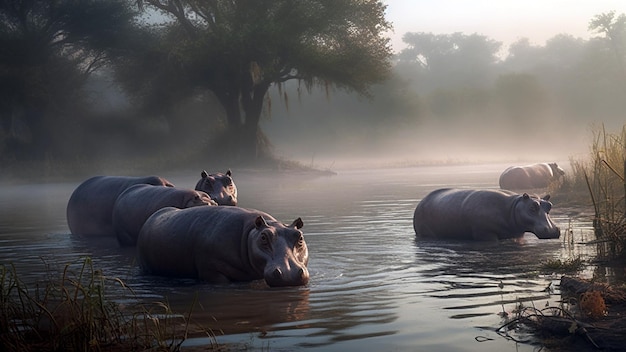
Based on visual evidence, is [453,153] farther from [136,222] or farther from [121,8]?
[136,222]

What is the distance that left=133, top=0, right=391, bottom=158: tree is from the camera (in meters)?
31.2

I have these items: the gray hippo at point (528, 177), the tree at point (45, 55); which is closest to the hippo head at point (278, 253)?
the gray hippo at point (528, 177)

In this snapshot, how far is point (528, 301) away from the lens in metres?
6.19

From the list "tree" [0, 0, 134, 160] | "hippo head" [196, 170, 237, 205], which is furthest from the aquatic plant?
"tree" [0, 0, 134, 160]

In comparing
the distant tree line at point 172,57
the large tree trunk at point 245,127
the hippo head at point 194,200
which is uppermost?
the distant tree line at point 172,57

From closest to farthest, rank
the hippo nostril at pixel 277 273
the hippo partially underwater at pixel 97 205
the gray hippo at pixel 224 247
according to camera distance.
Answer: the hippo nostril at pixel 277 273 < the gray hippo at pixel 224 247 < the hippo partially underwater at pixel 97 205

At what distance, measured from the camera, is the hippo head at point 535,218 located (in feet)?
33.3

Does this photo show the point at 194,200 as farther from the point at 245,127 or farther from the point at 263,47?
the point at 245,127

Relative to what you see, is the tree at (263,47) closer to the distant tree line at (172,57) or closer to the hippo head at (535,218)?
the distant tree line at (172,57)

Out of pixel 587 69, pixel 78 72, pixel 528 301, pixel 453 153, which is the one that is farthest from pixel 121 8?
pixel 587 69

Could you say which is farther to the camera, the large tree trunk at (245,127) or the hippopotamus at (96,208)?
the large tree trunk at (245,127)

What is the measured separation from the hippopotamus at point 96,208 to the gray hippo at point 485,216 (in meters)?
3.93

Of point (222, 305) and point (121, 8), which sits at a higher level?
point (121, 8)

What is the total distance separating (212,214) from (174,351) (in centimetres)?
338
